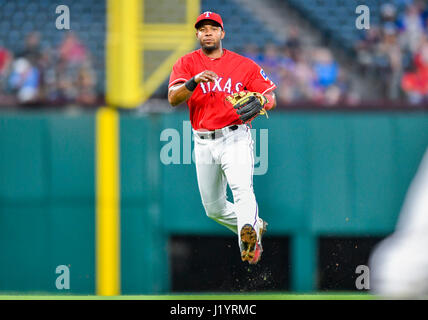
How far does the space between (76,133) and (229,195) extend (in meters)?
2.02

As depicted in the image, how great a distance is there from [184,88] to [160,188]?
227 centimetres

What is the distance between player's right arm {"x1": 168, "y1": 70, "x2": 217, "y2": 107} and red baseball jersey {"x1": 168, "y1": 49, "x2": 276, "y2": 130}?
70 mm

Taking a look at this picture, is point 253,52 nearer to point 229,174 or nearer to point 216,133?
point 216,133

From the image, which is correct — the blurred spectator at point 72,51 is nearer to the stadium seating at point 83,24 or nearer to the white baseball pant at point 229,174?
the stadium seating at point 83,24

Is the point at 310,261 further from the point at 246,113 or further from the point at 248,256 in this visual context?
the point at 246,113

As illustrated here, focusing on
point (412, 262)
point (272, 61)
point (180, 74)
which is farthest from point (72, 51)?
point (412, 262)

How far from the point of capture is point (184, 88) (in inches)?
167

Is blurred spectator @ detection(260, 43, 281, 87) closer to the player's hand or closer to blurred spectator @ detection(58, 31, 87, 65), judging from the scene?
blurred spectator @ detection(58, 31, 87, 65)

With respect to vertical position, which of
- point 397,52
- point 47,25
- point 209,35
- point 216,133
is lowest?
point 216,133

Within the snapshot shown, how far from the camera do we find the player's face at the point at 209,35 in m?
4.32

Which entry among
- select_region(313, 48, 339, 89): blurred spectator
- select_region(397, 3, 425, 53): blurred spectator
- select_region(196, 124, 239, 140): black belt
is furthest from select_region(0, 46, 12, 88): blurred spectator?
select_region(397, 3, 425, 53): blurred spectator

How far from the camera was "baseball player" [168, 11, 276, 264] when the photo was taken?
4.34 metres
